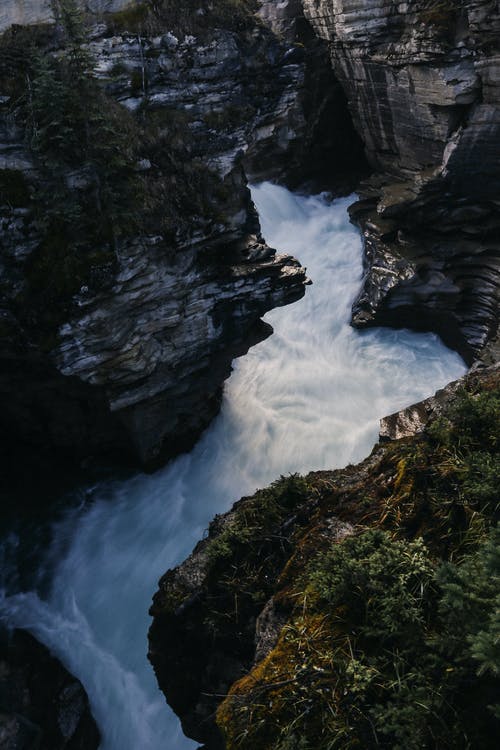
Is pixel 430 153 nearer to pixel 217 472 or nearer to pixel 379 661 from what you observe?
pixel 217 472

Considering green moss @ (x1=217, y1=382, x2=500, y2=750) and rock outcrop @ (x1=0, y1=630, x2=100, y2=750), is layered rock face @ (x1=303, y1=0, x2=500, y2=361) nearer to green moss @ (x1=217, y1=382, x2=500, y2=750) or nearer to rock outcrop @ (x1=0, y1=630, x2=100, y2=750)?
green moss @ (x1=217, y1=382, x2=500, y2=750)

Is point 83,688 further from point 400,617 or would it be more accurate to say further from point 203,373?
point 400,617

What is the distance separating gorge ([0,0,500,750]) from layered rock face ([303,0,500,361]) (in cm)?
9

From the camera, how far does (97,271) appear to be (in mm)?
12047

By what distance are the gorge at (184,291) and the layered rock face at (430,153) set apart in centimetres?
9

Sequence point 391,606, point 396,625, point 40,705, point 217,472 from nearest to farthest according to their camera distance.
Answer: point 396,625, point 391,606, point 40,705, point 217,472

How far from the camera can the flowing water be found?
12789 millimetres

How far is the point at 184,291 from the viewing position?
44.9 feet

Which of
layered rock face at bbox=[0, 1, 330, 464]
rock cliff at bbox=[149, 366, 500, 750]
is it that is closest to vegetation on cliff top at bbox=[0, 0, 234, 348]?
layered rock face at bbox=[0, 1, 330, 464]

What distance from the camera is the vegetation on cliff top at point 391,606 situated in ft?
13.5

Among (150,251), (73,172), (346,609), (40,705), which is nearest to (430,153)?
(150,251)

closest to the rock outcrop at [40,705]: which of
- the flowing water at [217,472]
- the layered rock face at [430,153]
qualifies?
the flowing water at [217,472]

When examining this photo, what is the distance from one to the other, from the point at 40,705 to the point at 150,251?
10744mm

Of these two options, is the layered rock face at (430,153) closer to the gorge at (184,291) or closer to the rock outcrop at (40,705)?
the gorge at (184,291)
